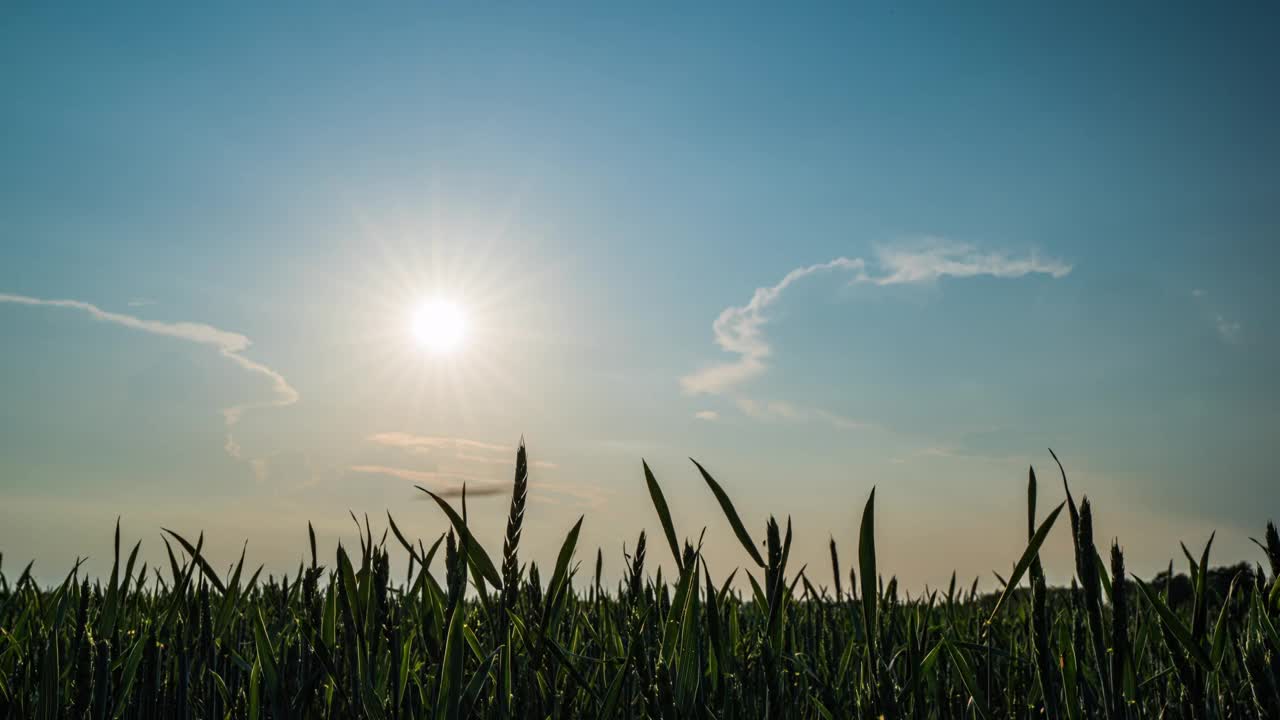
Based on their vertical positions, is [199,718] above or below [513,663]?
A: below

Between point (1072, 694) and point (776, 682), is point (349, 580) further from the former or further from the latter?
point (1072, 694)

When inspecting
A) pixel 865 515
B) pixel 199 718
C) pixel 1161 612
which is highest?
pixel 865 515

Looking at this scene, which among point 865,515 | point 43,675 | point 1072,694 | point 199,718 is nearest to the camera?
point 865,515

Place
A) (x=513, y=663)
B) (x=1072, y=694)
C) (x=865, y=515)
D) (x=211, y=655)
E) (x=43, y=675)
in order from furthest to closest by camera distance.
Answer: (x=211, y=655)
(x=43, y=675)
(x=513, y=663)
(x=1072, y=694)
(x=865, y=515)

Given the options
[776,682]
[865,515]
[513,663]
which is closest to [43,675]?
[513,663]

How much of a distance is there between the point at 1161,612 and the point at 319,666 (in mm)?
1635

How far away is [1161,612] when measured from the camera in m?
1.50

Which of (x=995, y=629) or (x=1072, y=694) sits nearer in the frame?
(x=1072, y=694)

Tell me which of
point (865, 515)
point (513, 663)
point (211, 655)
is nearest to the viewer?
point (865, 515)

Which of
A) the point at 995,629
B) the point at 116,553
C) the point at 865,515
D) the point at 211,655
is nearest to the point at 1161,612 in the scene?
the point at 865,515

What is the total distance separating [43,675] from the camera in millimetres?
2082

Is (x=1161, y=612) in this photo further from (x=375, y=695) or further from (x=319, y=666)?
(x=319, y=666)

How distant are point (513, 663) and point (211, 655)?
1.02 meters

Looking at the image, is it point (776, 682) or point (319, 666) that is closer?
point (776, 682)
